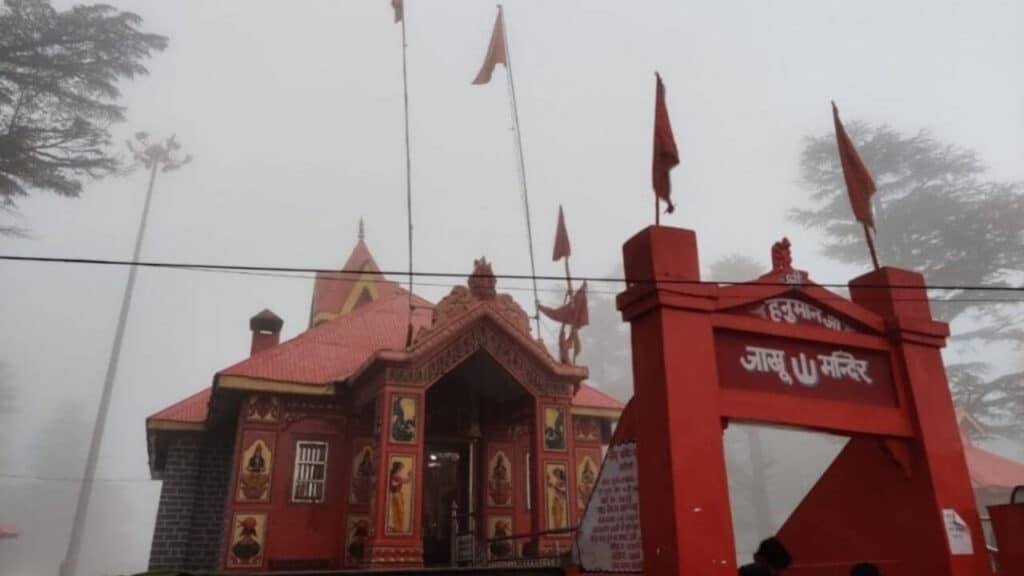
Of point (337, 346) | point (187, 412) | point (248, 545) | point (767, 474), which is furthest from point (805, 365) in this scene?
point (767, 474)

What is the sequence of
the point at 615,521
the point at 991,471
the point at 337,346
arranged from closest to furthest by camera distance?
the point at 615,521, the point at 337,346, the point at 991,471

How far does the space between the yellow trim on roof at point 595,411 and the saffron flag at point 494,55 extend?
8.52m

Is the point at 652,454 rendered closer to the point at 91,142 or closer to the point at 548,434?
the point at 548,434

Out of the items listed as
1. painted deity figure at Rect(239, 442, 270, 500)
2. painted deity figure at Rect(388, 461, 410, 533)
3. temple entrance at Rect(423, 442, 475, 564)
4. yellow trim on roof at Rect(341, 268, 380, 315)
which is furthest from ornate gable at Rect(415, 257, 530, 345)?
yellow trim on roof at Rect(341, 268, 380, 315)

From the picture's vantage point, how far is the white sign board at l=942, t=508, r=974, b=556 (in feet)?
23.1

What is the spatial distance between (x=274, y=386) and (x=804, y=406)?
10.3m

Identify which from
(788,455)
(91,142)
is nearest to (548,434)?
(91,142)

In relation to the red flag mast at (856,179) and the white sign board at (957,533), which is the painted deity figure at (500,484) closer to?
the red flag mast at (856,179)

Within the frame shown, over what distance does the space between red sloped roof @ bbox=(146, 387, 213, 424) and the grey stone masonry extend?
17.4 inches

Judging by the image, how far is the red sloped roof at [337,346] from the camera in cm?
1440

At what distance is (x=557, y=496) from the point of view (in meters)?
13.6

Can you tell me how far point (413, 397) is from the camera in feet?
42.4

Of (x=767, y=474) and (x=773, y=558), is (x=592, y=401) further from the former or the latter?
(x=767, y=474)

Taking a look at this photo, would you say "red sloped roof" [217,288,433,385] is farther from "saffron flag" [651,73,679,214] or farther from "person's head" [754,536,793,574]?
"person's head" [754,536,793,574]
